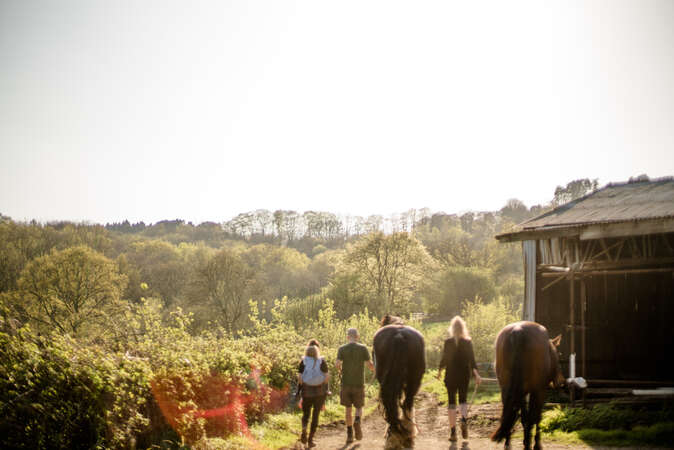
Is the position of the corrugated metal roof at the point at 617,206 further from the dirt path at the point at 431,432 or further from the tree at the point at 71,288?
the tree at the point at 71,288

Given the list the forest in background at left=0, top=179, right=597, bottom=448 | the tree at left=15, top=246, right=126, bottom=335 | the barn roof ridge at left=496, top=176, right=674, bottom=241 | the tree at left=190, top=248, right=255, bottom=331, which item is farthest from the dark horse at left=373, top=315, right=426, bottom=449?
the tree at left=190, top=248, right=255, bottom=331

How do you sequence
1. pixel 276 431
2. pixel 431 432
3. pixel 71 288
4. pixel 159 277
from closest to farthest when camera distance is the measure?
pixel 276 431 → pixel 431 432 → pixel 71 288 → pixel 159 277

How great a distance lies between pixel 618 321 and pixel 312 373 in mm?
9868

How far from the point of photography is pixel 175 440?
6355 millimetres

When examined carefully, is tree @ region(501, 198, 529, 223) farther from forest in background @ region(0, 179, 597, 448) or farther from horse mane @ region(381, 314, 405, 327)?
horse mane @ region(381, 314, 405, 327)

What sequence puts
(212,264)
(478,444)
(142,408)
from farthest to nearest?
(212,264)
(478,444)
(142,408)

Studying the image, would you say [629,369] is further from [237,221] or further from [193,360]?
[237,221]

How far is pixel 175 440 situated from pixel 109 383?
1467 mm

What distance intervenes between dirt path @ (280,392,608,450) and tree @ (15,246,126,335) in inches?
888

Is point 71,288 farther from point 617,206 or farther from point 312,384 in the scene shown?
point 617,206

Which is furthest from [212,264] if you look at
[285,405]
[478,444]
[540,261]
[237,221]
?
[237,221]

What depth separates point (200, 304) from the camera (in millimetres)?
33125

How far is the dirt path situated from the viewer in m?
7.16

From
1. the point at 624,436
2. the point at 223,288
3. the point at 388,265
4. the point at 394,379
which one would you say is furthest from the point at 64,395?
the point at 223,288
